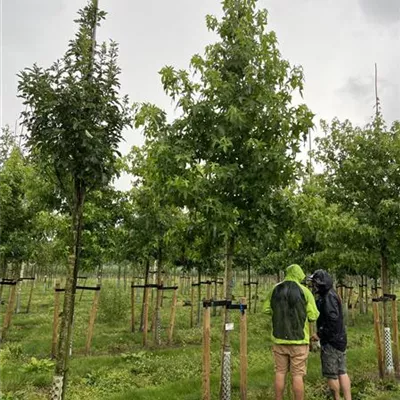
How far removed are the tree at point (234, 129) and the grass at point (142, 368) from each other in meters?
1.89

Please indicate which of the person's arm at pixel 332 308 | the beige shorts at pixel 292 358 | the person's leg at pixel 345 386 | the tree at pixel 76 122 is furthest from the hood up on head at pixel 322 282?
the tree at pixel 76 122

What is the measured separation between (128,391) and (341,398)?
3.73 metres

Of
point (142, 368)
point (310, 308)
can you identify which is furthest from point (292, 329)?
point (142, 368)

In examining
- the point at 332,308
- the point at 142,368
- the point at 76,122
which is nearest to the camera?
the point at 76,122

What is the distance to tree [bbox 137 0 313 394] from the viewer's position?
19.3ft

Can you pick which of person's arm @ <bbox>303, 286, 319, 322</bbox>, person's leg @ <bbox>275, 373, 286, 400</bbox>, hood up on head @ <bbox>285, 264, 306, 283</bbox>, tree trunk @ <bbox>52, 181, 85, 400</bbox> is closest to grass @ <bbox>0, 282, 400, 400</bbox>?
person's leg @ <bbox>275, 373, 286, 400</bbox>

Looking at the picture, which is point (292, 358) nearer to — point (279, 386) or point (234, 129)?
point (279, 386)

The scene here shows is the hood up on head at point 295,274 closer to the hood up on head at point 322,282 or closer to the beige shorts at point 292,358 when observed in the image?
the hood up on head at point 322,282

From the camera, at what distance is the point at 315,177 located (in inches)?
435

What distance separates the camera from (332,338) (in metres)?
6.30

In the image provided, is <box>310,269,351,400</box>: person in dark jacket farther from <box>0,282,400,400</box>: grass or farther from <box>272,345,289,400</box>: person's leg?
<box>0,282,400,400</box>: grass

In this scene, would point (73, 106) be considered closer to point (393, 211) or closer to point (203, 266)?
point (393, 211)

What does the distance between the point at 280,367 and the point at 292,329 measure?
2.19 ft

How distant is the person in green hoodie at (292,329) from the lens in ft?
18.6
